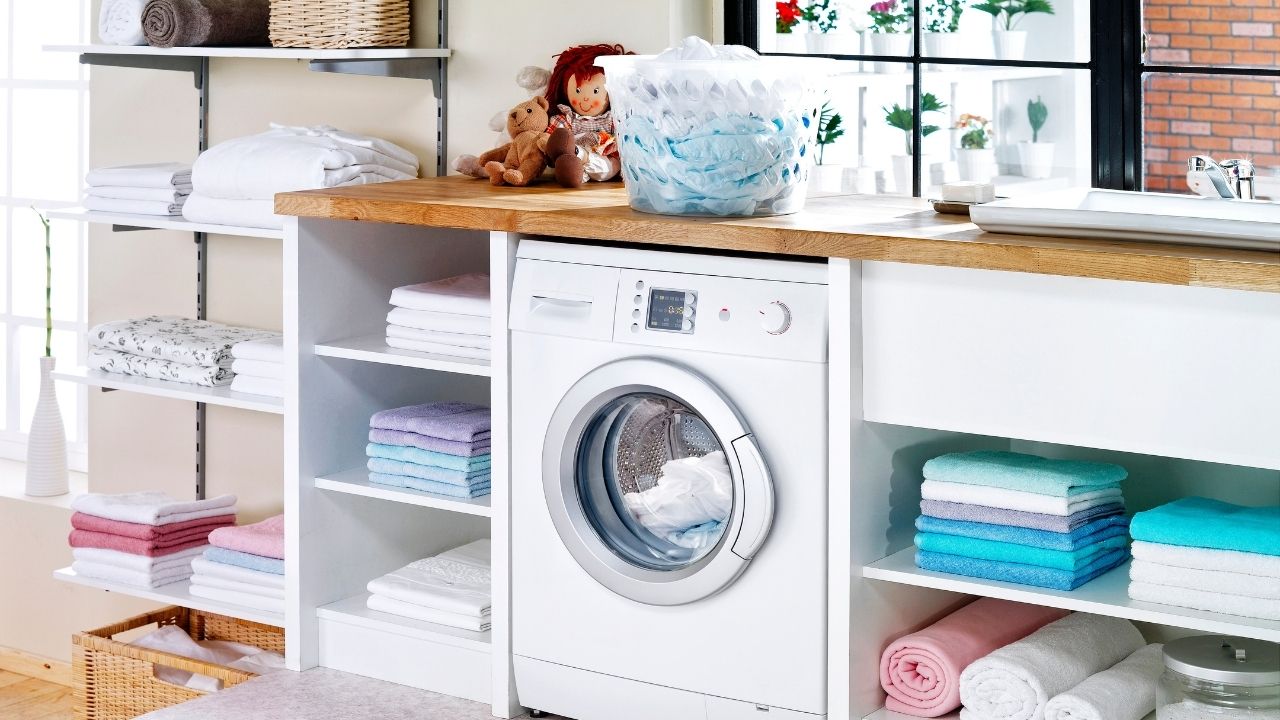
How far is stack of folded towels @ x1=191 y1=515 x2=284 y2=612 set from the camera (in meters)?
3.33

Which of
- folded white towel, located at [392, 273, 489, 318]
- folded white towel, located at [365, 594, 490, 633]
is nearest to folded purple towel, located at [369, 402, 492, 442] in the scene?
folded white towel, located at [392, 273, 489, 318]

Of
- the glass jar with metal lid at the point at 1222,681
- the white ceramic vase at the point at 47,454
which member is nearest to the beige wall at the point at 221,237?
the white ceramic vase at the point at 47,454

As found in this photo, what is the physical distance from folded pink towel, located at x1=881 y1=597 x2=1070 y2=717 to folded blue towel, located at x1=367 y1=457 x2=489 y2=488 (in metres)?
0.85

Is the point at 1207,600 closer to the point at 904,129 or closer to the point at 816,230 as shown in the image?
the point at 816,230

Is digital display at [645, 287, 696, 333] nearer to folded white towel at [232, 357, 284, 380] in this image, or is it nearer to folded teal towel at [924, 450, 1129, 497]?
folded teal towel at [924, 450, 1129, 497]

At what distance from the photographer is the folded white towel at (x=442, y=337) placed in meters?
2.91

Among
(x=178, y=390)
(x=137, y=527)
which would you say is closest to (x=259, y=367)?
(x=178, y=390)

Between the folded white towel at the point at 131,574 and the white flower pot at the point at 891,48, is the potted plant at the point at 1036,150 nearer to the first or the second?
the white flower pot at the point at 891,48

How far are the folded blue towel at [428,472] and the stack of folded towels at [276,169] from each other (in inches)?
23.1

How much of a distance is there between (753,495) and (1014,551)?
0.41 metres

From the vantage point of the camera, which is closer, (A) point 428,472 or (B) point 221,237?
(A) point 428,472

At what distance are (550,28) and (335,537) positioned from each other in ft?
3.80

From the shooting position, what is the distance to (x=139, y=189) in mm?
3568

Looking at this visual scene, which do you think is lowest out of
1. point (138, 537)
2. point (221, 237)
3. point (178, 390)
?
point (138, 537)
